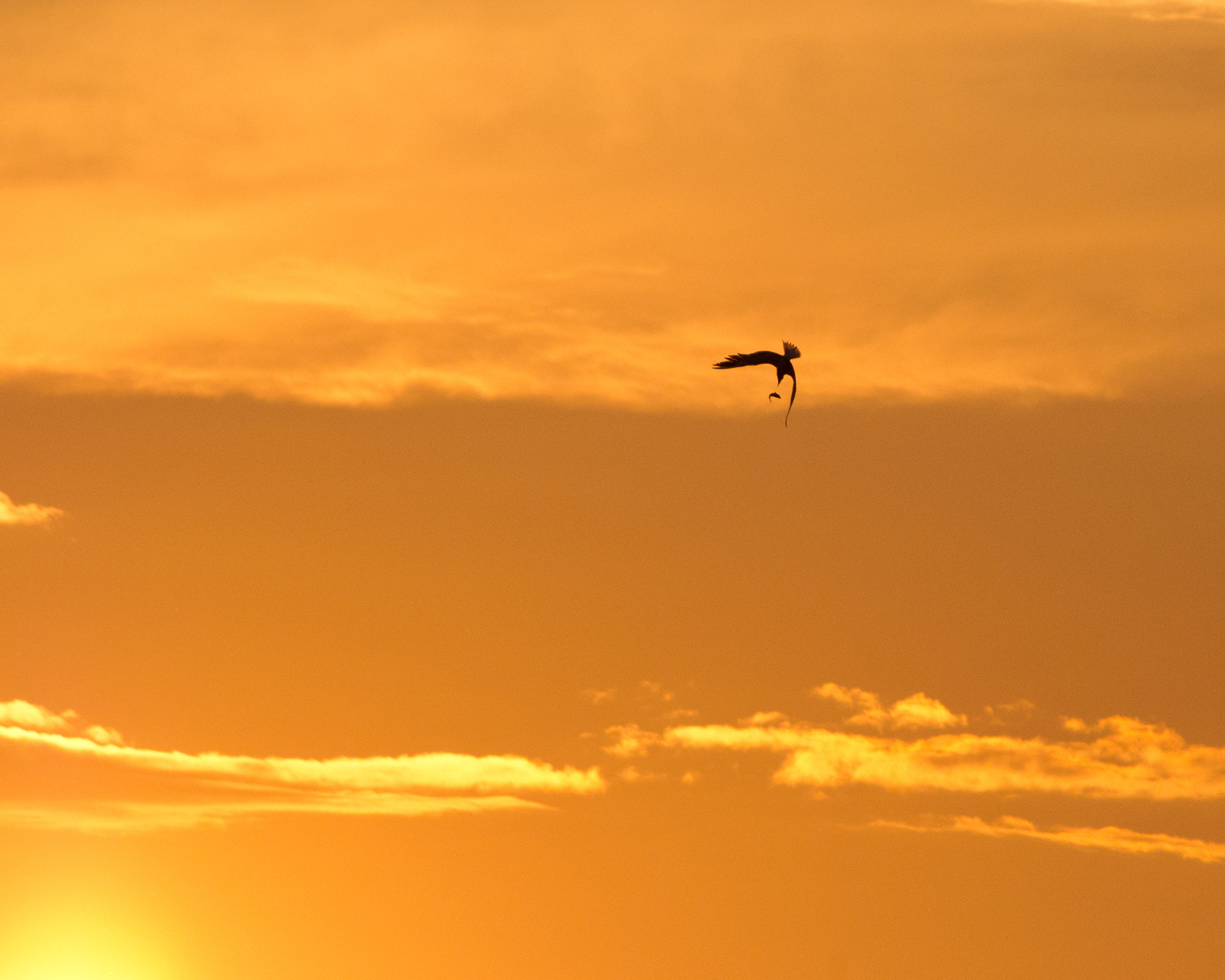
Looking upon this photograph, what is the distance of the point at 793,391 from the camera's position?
452 ft
